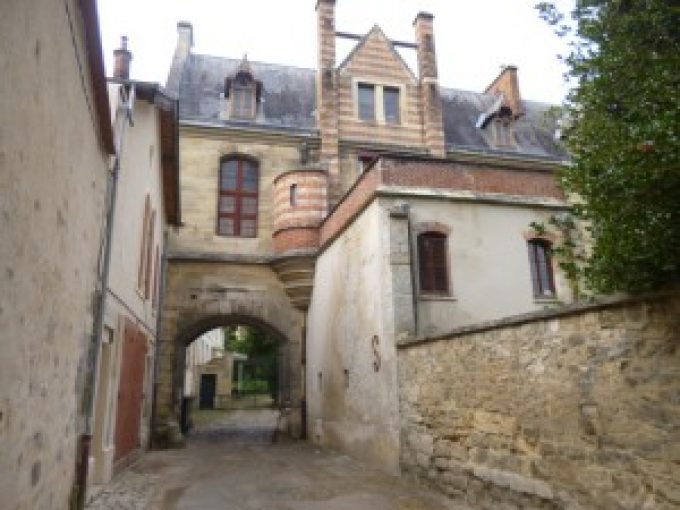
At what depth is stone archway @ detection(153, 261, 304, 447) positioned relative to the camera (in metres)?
14.0

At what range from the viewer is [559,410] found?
5281 millimetres

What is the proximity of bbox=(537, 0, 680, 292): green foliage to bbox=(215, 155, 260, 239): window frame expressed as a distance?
1200 cm

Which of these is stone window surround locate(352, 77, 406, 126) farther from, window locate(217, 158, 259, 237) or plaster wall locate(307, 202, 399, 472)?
plaster wall locate(307, 202, 399, 472)

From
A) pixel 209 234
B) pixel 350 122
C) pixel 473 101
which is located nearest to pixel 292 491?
pixel 209 234

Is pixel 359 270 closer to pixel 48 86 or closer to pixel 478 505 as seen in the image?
pixel 478 505

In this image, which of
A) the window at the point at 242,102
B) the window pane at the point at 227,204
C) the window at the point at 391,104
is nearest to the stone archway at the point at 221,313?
the window pane at the point at 227,204

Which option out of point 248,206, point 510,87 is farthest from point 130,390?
point 510,87

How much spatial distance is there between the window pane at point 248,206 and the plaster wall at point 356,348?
10.1 ft

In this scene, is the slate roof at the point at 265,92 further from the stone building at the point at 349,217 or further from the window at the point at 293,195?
the window at the point at 293,195

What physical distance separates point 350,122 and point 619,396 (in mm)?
12964

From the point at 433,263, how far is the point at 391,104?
8.56 metres

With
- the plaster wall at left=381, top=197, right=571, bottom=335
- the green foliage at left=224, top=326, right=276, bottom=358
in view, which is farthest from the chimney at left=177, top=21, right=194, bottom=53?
the green foliage at left=224, top=326, right=276, bottom=358

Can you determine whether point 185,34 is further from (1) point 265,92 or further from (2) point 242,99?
(2) point 242,99

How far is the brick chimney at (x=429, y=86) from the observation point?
16.6 metres
